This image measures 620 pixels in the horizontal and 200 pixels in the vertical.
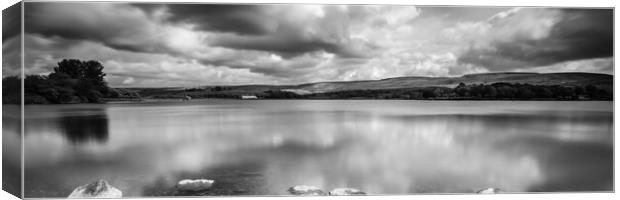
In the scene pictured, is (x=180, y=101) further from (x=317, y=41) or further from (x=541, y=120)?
(x=541, y=120)

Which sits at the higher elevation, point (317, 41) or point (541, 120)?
point (317, 41)

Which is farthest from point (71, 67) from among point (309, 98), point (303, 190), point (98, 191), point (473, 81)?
point (473, 81)

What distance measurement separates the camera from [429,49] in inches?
391

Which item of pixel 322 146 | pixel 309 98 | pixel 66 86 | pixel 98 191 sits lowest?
pixel 98 191

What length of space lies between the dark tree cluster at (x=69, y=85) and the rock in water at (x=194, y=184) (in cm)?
163

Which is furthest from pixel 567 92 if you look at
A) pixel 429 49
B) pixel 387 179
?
pixel 387 179

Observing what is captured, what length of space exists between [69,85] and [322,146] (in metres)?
3.70

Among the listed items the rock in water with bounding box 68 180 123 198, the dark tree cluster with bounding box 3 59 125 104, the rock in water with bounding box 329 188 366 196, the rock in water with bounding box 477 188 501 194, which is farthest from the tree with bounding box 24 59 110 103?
the rock in water with bounding box 477 188 501 194

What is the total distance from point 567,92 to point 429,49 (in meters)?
2.34

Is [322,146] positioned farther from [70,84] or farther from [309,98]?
[70,84]

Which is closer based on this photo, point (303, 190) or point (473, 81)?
point (303, 190)

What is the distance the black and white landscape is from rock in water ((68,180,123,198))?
0.02 metres

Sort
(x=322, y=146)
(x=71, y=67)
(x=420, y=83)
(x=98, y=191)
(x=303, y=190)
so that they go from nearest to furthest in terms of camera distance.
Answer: (x=98, y=191) < (x=71, y=67) < (x=303, y=190) < (x=322, y=146) < (x=420, y=83)

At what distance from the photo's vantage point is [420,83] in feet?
33.6
